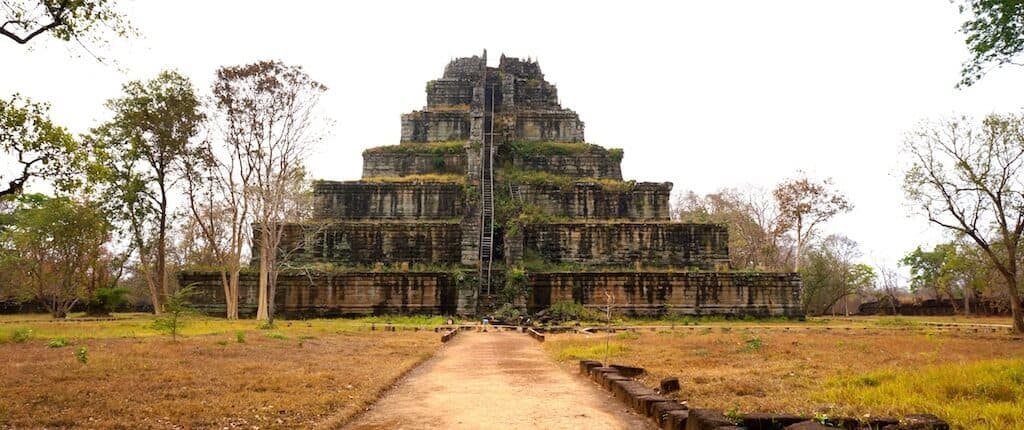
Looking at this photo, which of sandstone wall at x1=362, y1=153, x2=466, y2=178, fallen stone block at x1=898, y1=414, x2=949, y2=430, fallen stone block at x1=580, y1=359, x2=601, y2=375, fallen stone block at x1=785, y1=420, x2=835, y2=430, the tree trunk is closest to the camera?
fallen stone block at x1=785, y1=420, x2=835, y2=430

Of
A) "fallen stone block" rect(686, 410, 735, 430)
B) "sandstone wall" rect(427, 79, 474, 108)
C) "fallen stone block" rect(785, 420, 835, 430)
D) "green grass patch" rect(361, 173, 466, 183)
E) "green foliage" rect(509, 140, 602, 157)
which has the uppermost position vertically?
"sandstone wall" rect(427, 79, 474, 108)

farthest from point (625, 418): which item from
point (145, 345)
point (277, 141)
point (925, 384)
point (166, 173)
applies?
point (166, 173)

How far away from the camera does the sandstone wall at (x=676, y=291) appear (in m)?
29.1

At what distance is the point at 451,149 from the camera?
3588 cm

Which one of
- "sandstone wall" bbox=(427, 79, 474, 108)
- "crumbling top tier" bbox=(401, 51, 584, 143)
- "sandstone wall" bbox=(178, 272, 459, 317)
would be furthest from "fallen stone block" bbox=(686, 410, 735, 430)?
"sandstone wall" bbox=(427, 79, 474, 108)

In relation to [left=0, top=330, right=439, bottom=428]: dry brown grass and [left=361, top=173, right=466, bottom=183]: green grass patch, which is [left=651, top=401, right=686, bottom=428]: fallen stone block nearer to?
[left=0, top=330, right=439, bottom=428]: dry brown grass

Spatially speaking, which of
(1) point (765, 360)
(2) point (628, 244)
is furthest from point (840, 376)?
(2) point (628, 244)

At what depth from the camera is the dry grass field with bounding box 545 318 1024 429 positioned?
701cm

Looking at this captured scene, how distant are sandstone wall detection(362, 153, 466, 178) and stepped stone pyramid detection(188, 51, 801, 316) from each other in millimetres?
52

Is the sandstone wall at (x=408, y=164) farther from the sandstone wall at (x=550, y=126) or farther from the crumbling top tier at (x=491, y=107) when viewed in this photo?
the sandstone wall at (x=550, y=126)

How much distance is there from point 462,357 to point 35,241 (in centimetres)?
3170

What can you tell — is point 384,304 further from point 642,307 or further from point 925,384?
point 925,384

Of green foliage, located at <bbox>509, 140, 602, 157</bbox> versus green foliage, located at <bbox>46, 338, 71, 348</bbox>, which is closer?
green foliage, located at <bbox>46, 338, 71, 348</bbox>

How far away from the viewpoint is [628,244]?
31.4 meters
